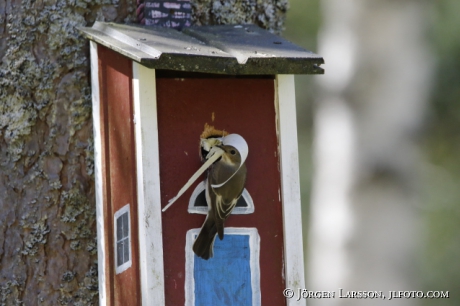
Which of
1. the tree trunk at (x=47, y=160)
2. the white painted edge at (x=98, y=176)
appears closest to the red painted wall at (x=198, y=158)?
the white painted edge at (x=98, y=176)

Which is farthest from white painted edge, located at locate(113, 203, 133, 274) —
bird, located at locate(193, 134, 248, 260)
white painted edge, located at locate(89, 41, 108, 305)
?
bird, located at locate(193, 134, 248, 260)

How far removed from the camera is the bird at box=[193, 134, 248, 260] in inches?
95.4

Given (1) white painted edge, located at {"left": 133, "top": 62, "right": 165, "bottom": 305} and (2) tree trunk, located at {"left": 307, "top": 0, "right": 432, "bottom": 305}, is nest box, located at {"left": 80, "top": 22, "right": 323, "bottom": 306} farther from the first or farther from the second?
(2) tree trunk, located at {"left": 307, "top": 0, "right": 432, "bottom": 305}

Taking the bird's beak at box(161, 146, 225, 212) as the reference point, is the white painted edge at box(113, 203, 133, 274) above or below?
below

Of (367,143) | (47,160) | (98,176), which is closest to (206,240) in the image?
(98,176)

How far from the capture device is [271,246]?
256 cm

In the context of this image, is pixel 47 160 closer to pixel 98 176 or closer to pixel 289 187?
pixel 98 176

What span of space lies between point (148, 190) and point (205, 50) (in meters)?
0.46

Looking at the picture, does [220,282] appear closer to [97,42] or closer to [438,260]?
[97,42]

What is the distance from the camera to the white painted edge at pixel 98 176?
2.75 meters

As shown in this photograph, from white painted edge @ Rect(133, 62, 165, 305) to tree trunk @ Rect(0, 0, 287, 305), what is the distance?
595mm

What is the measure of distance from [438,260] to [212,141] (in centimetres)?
774

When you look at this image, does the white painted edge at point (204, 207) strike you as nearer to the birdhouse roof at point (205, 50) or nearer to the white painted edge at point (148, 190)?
the white painted edge at point (148, 190)

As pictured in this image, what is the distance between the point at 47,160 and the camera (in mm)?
2893
